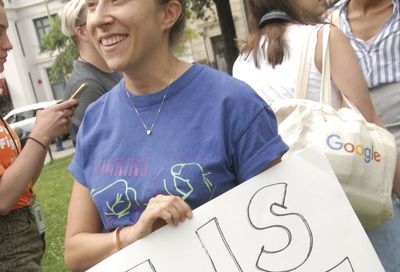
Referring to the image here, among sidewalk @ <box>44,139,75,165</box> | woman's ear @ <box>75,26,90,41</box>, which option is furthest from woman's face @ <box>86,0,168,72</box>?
sidewalk @ <box>44,139,75,165</box>

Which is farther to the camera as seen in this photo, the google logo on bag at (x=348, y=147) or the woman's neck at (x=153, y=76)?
the google logo on bag at (x=348, y=147)

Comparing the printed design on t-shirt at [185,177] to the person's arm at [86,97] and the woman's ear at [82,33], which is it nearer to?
the person's arm at [86,97]

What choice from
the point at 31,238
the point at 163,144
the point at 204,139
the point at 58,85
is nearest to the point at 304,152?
the point at 204,139

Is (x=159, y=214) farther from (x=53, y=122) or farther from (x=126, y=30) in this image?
(x=53, y=122)

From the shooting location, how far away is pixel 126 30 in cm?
142

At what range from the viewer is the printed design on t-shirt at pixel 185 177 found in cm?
140

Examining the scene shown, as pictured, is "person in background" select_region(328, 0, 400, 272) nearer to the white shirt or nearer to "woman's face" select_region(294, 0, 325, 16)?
"woman's face" select_region(294, 0, 325, 16)

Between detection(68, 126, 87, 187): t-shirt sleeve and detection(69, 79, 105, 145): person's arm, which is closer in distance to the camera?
detection(68, 126, 87, 187): t-shirt sleeve

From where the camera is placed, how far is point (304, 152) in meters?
1.47

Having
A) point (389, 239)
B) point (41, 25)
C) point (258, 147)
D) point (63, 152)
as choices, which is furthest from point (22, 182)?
point (41, 25)

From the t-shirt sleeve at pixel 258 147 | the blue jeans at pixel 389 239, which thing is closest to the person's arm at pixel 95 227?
the t-shirt sleeve at pixel 258 147

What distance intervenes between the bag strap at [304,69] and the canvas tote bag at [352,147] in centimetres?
12

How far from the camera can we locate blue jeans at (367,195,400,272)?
1864mm

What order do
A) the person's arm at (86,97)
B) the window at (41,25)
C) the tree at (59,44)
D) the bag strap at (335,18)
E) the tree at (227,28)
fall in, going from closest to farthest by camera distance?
the bag strap at (335,18)
the person's arm at (86,97)
the tree at (227,28)
the tree at (59,44)
the window at (41,25)
